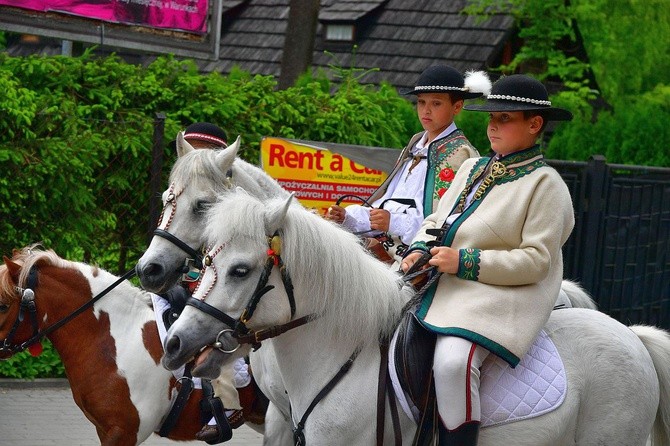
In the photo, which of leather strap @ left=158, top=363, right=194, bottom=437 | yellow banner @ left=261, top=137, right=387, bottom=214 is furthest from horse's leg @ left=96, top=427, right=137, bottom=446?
yellow banner @ left=261, top=137, right=387, bottom=214

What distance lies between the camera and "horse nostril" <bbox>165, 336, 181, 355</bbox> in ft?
11.9

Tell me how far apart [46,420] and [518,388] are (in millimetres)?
4679

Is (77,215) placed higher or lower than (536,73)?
lower

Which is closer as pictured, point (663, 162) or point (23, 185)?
point (23, 185)

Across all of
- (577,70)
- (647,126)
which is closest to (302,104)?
(647,126)

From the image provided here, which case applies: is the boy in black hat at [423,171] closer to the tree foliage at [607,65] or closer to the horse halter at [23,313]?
the horse halter at [23,313]

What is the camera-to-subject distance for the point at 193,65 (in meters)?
9.05

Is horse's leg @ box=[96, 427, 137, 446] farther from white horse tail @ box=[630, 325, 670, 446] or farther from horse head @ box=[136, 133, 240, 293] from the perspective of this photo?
white horse tail @ box=[630, 325, 670, 446]

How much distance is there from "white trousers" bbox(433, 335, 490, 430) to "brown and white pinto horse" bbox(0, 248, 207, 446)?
199 centimetres

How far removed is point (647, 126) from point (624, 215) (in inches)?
208

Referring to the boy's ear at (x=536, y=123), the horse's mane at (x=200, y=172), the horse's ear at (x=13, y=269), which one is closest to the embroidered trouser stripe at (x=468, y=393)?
the boy's ear at (x=536, y=123)

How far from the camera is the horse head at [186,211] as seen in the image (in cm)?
474

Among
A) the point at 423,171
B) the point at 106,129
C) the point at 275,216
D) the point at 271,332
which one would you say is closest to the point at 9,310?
the point at 271,332

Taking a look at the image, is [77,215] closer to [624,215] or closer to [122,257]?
[122,257]
